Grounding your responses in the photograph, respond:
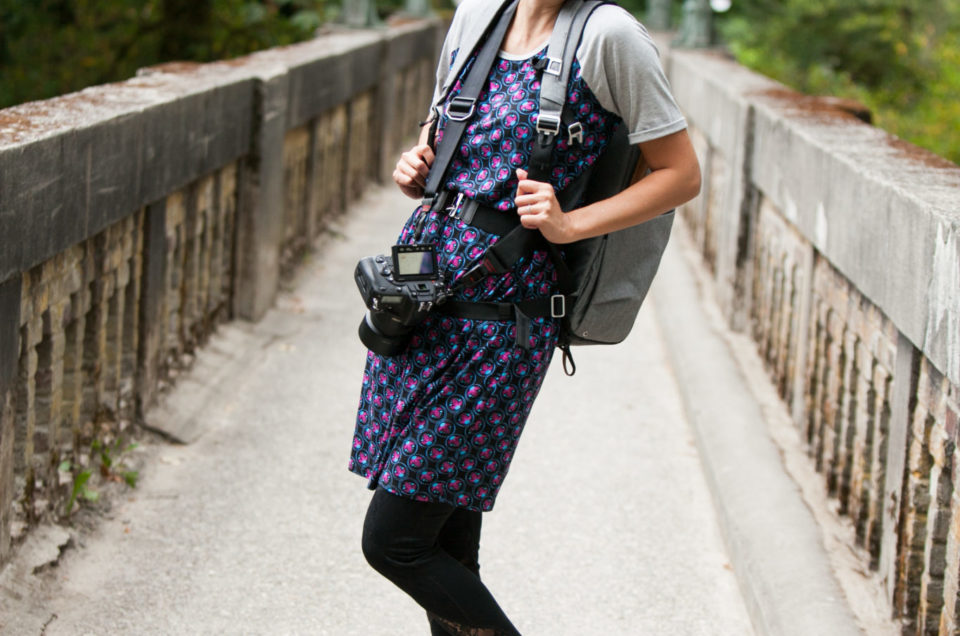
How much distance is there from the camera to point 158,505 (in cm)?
480

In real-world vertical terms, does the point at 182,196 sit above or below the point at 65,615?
above

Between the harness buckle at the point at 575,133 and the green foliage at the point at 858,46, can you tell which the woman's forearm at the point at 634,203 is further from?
the green foliage at the point at 858,46

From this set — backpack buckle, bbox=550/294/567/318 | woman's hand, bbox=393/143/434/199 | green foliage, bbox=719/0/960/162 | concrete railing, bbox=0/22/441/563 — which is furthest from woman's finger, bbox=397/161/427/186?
green foliage, bbox=719/0/960/162

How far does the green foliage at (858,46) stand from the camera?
22.1 m

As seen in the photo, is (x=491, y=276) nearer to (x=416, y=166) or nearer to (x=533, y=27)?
(x=416, y=166)

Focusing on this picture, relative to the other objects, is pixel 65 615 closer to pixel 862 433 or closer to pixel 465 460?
pixel 465 460

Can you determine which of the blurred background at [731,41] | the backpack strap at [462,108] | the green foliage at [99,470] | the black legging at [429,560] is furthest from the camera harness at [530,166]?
the blurred background at [731,41]

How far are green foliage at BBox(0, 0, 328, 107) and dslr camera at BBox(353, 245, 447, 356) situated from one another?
875 centimetres

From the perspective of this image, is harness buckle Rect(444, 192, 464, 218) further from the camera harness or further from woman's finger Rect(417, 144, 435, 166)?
woman's finger Rect(417, 144, 435, 166)

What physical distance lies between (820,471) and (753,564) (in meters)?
0.87

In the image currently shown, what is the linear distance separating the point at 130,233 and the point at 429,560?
8.00ft

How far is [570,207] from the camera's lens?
2912 millimetres

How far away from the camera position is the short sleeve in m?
2.73

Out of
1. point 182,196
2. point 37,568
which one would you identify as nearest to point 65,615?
point 37,568
